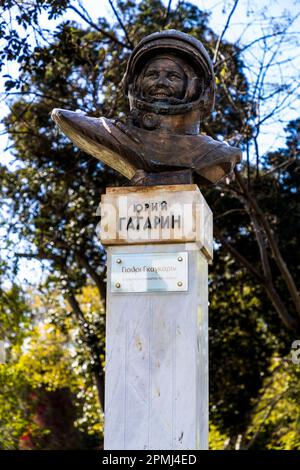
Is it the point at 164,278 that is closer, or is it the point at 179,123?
the point at 164,278

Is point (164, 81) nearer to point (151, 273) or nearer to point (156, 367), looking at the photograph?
point (151, 273)

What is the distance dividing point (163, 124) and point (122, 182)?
27.8 ft

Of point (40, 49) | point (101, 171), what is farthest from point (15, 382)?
point (40, 49)

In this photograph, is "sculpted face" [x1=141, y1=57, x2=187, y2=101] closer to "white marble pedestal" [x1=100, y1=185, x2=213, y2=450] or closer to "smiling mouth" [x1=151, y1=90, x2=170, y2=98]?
"smiling mouth" [x1=151, y1=90, x2=170, y2=98]

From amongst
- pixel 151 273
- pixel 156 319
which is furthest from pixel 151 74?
pixel 156 319

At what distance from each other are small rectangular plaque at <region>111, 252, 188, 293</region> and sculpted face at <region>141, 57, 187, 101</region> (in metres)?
1.18

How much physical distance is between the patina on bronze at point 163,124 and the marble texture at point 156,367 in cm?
63

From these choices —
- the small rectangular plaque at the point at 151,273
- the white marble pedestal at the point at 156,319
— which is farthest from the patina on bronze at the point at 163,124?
the small rectangular plaque at the point at 151,273

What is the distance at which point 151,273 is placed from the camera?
588cm

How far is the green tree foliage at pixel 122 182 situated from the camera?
13336 millimetres

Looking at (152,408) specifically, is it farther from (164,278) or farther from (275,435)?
(275,435)

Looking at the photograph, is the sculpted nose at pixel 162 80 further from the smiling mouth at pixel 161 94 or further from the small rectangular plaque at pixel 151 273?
the small rectangular plaque at pixel 151 273
